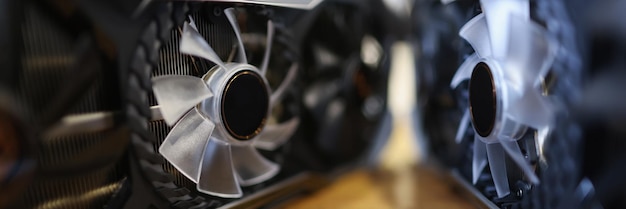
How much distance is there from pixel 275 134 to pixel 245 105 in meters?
0.12

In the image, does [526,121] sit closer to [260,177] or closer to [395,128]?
[260,177]

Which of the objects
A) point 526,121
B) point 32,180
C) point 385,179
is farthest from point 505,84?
point 385,179

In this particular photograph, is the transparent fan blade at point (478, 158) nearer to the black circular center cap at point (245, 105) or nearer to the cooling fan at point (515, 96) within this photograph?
the cooling fan at point (515, 96)

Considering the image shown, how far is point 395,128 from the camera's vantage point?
1.25 m

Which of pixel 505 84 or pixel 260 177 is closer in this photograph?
→ pixel 505 84

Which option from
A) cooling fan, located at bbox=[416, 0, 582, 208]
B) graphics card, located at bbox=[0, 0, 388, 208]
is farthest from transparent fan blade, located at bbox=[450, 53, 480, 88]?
graphics card, located at bbox=[0, 0, 388, 208]

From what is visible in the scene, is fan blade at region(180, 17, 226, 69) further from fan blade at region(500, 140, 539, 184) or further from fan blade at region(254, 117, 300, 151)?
fan blade at region(500, 140, 539, 184)

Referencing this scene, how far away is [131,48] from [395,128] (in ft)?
2.99

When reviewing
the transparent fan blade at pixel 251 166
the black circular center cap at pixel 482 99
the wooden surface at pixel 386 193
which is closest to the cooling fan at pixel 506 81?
the black circular center cap at pixel 482 99

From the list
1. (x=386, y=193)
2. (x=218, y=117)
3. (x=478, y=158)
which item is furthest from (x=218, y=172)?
(x=386, y=193)

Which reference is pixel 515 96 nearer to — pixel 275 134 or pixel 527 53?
pixel 527 53

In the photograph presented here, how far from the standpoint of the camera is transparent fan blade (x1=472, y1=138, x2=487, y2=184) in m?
0.58

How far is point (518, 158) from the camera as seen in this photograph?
491 mm

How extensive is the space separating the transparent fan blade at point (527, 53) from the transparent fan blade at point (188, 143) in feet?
1.16
